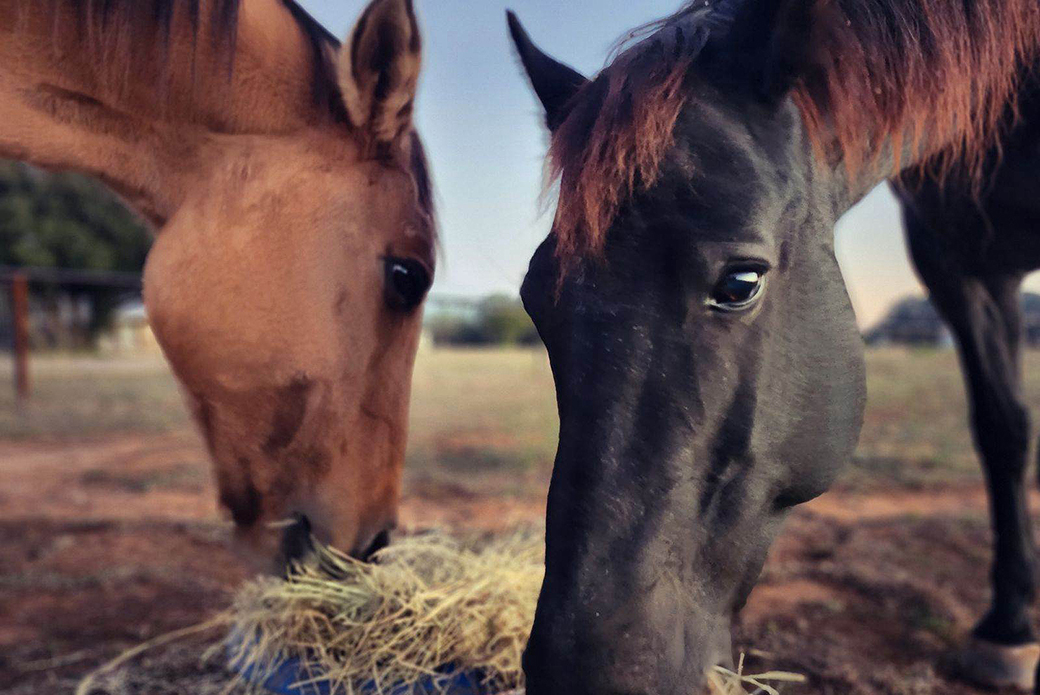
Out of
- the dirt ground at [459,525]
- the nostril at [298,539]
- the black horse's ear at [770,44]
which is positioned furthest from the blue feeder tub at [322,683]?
the black horse's ear at [770,44]

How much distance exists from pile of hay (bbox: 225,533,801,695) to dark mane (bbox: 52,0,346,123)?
1.16m

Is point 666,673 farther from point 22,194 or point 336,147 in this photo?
point 22,194

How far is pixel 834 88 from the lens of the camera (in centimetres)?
113

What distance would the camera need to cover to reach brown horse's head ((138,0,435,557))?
168 centimetres

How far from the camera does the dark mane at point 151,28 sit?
1713mm

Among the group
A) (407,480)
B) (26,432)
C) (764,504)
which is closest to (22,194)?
(26,432)

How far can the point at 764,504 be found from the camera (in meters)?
1.08

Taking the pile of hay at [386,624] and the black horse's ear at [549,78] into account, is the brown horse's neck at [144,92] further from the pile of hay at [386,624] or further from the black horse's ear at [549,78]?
the pile of hay at [386,624]

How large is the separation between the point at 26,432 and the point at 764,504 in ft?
25.6

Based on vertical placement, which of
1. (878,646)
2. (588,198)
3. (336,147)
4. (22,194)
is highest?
(22,194)

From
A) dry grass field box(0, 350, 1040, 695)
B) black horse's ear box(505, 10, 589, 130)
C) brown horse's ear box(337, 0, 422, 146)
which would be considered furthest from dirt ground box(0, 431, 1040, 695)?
brown horse's ear box(337, 0, 422, 146)

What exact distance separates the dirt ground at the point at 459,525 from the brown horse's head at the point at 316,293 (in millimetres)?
689

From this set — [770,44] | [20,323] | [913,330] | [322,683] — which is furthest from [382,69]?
[913,330]

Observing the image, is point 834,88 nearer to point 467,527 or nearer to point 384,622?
point 384,622
